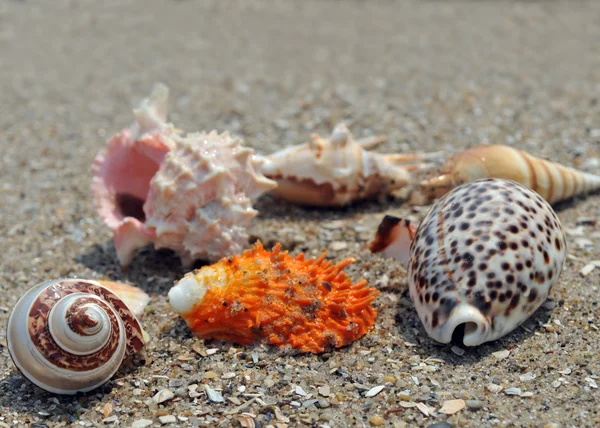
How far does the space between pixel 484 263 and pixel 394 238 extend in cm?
92

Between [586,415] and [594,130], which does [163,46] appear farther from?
[586,415]

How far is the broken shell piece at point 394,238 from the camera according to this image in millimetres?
4238

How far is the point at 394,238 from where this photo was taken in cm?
431

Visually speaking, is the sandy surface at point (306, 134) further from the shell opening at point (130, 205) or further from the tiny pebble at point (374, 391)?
the shell opening at point (130, 205)

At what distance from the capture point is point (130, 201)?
4777 mm

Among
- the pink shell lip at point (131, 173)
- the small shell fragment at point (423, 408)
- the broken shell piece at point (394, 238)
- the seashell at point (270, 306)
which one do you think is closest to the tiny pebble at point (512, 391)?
the small shell fragment at point (423, 408)

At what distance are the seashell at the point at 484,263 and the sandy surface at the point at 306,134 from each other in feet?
0.57

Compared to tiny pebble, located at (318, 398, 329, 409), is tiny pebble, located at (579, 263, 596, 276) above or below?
below

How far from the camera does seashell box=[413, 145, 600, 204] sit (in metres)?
4.57

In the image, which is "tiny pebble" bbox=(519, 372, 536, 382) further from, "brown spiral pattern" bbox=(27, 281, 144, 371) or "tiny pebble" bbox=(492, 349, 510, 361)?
"brown spiral pattern" bbox=(27, 281, 144, 371)

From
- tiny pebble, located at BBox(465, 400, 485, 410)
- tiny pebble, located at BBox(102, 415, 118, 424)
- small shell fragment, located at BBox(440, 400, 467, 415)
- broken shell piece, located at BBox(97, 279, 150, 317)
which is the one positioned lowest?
broken shell piece, located at BBox(97, 279, 150, 317)

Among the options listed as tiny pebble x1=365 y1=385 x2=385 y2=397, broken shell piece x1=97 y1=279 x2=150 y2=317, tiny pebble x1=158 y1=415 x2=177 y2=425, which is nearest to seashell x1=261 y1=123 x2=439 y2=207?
broken shell piece x1=97 y1=279 x2=150 y2=317

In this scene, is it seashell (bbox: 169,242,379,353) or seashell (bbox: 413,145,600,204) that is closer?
seashell (bbox: 169,242,379,353)

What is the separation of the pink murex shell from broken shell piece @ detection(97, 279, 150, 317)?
10.2 inches
